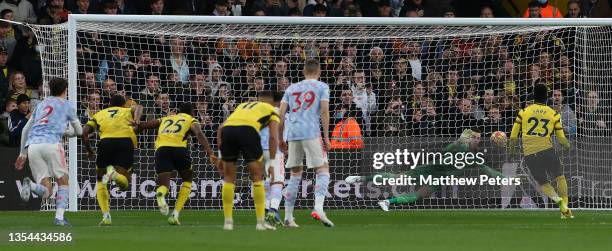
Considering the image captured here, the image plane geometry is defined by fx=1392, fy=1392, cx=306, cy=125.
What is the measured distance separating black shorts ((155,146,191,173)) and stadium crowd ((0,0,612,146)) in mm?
4084

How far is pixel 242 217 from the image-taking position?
1988 cm

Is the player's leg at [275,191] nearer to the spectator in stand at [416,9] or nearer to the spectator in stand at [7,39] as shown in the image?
the spectator in stand at [7,39]

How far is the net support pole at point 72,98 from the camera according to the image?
70.3ft

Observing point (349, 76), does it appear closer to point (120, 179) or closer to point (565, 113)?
point (565, 113)

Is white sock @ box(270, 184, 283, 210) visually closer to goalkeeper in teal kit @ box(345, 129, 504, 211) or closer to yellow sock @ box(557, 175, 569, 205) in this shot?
yellow sock @ box(557, 175, 569, 205)

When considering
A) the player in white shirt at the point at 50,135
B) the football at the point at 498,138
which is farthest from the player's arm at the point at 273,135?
the football at the point at 498,138

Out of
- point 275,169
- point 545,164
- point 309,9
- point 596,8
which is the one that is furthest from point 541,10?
point 275,169

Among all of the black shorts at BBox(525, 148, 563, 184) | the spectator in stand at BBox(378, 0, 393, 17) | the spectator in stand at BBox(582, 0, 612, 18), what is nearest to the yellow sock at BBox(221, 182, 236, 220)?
the black shorts at BBox(525, 148, 563, 184)

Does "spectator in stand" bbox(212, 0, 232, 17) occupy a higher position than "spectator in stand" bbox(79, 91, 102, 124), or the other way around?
"spectator in stand" bbox(212, 0, 232, 17)

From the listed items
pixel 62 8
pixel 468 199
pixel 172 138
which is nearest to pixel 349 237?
pixel 172 138

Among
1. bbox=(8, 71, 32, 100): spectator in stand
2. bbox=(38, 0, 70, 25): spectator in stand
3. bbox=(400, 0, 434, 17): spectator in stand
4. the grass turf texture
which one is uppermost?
bbox=(400, 0, 434, 17): spectator in stand

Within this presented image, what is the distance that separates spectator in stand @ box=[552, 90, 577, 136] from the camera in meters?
23.4

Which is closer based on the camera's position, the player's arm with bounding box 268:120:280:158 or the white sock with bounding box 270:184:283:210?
the player's arm with bounding box 268:120:280:158

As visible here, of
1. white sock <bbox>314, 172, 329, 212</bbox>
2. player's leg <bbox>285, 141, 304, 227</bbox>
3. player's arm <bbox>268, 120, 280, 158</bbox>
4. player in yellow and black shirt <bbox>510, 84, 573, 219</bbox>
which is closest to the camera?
player's arm <bbox>268, 120, 280, 158</bbox>
